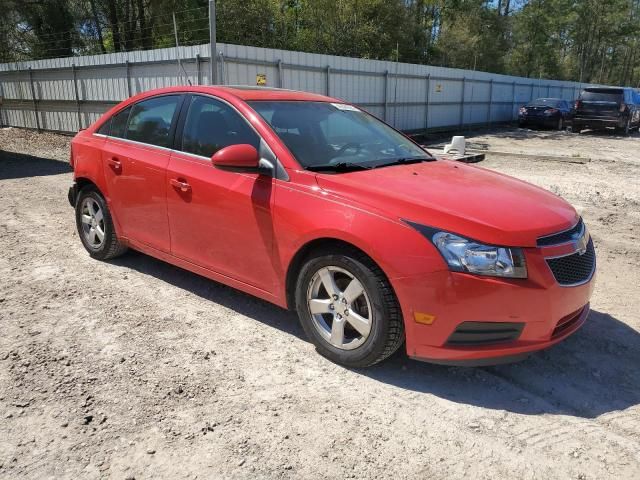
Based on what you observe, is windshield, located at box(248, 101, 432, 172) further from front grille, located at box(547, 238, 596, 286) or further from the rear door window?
front grille, located at box(547, 238, 596, 286)

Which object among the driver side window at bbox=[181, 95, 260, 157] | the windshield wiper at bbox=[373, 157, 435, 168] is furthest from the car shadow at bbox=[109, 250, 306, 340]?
the windshield wiper at bbox=[373, 157, 435, 168]

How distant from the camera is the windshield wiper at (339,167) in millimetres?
3498

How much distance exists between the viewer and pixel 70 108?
16844 millimetres

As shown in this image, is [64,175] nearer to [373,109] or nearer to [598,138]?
[373,109]

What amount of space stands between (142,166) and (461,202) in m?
2.62

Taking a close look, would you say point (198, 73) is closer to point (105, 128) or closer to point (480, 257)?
point (105, 128)

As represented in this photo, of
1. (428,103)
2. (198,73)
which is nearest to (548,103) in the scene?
(428,103)

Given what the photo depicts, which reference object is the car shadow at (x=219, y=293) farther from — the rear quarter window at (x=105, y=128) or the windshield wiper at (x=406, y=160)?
the windshield wiper at (x=406, y=160)

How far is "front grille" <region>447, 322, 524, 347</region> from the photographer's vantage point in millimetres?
2885

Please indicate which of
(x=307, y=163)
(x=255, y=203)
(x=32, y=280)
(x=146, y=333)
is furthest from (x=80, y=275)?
A: (x=307, y=163)

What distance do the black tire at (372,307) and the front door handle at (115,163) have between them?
7.22ft

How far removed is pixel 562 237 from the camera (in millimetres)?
3119

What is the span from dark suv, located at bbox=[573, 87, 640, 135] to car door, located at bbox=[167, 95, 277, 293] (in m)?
21.7

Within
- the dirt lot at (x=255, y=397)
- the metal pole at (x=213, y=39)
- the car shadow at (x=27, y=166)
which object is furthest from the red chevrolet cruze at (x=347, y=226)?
the car shadow at (x=27, y=166)
